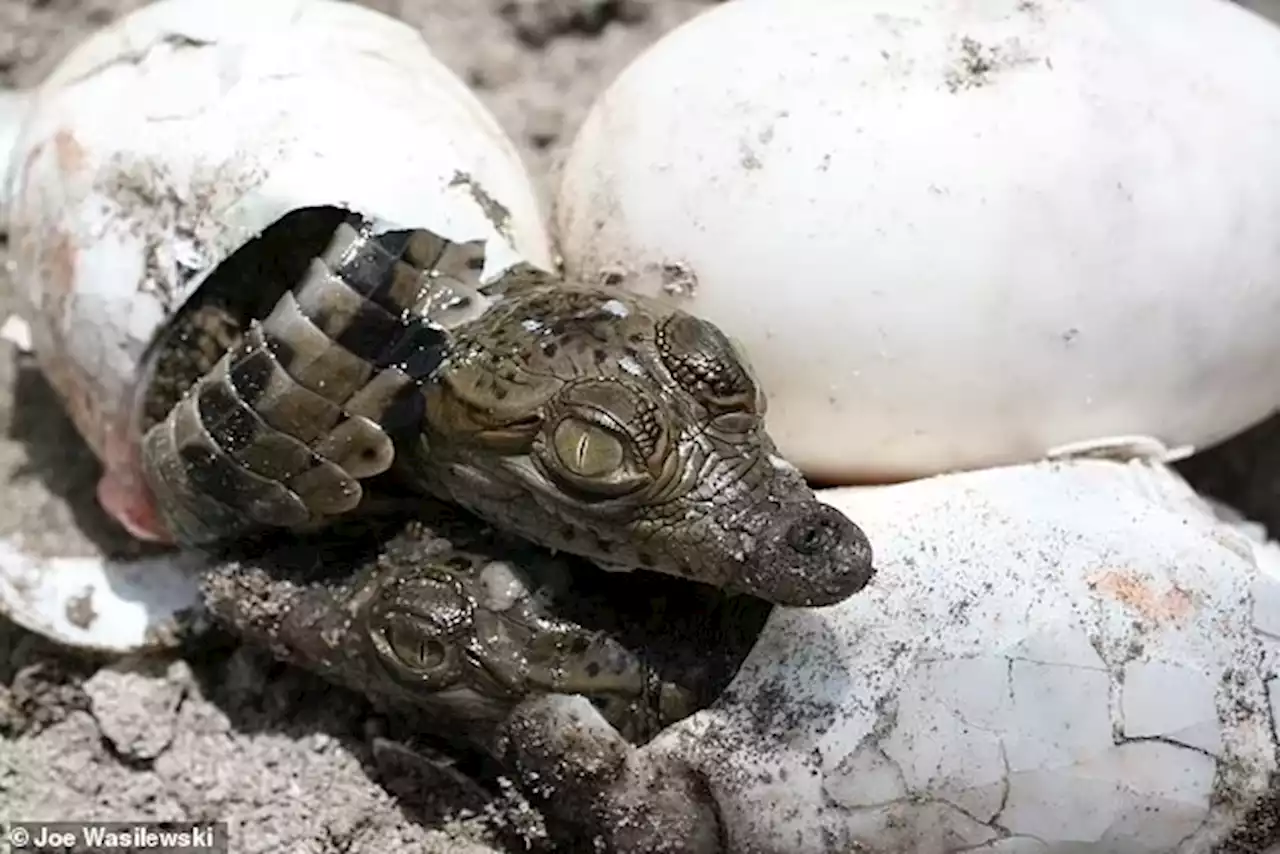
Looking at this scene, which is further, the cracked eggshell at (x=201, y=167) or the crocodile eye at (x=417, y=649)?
the cracked eggshell at (x=201, y=167)

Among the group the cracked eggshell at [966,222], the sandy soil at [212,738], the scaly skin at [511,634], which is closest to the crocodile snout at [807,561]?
the scaly skin at [511,634]

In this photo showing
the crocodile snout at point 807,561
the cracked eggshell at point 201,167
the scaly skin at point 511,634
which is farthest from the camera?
the cracked eggshell at point 201,167

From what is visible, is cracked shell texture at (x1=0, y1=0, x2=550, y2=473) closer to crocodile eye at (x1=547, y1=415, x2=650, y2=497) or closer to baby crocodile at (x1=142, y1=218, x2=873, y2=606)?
baby crocodile at (x1=142, y1=218, x2=873, y2=606)

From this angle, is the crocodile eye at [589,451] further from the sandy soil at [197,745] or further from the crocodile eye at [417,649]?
the sandy soil at [197,745]

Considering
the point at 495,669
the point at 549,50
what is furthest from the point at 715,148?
the point at 549,50

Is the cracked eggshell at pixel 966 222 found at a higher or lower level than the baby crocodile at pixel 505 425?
higher

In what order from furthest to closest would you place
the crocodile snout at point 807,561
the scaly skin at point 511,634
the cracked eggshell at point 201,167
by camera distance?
1. the cracked eggshell at point 201,167
2. the scaly skin at point 511,634
3. the crocodile snout at point 807,561
